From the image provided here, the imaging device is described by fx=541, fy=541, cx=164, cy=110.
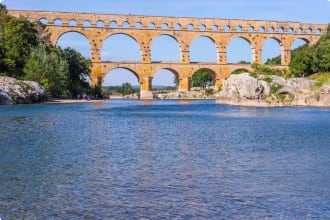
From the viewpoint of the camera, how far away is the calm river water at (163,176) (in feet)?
27.0

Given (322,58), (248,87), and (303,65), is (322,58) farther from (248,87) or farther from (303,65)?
(248,87)

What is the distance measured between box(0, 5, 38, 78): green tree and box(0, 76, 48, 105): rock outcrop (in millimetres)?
3881

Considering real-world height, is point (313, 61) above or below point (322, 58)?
below

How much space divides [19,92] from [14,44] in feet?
26.4

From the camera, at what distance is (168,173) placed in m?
11.2

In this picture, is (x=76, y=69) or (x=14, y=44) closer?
(x=14, y=44)

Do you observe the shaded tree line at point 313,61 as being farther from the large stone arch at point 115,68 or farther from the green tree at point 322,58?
the large stone arch at point 115,68

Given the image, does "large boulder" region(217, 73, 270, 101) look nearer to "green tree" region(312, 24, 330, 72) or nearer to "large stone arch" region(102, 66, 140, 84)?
"green tree" region(312, 24, 330, 72)

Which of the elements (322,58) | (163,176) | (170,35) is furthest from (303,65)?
(163,176)

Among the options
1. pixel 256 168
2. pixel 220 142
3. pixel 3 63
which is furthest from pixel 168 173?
pixel 3 63

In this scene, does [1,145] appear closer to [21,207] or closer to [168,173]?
[168,173]

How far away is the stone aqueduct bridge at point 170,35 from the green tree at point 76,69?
638cm

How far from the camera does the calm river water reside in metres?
8.24

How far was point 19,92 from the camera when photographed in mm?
42188
